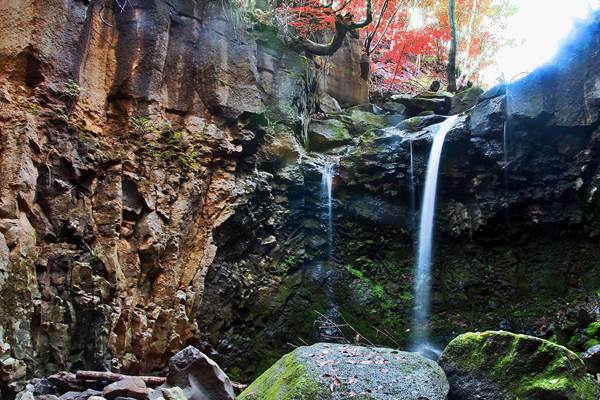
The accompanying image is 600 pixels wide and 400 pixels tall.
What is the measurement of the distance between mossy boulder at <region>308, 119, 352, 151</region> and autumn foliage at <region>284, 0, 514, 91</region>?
7.11 metres

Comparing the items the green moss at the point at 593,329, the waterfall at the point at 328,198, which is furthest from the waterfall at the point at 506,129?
the waterfall at the point at 328,198

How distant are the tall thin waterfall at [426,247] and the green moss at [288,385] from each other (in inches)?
284

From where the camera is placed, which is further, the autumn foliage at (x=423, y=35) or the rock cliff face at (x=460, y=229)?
the autumn foliage at (x=423, y=35)

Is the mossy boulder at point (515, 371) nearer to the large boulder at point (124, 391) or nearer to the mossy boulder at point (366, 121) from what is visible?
the large boulder at point (124, 391)

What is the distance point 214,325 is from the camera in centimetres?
929

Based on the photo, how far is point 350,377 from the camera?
13.6 feet

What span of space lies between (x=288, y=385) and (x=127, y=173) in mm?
5488

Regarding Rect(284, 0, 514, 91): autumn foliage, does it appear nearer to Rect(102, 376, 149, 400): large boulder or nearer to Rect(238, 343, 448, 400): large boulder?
Rect(238, 343, 448, 400): large boulder

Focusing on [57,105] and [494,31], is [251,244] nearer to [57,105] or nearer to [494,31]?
[57,105]

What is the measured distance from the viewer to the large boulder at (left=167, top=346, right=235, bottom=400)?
5168 millimetres

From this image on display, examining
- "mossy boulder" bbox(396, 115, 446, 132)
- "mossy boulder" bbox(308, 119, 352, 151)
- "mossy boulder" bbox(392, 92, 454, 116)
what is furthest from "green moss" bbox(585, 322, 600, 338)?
"mossy boulder" bbox(392, 92, 454, 116)

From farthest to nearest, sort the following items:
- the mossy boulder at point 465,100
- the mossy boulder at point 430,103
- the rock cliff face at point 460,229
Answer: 1. the mossy boulder at point 430,103
2. the mossy boulder at point 465,100
3. the rock cliff face at point 460,229

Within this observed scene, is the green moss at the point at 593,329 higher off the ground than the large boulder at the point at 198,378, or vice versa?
the large boulder at the point at 198,378

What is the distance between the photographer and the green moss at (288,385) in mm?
3881
